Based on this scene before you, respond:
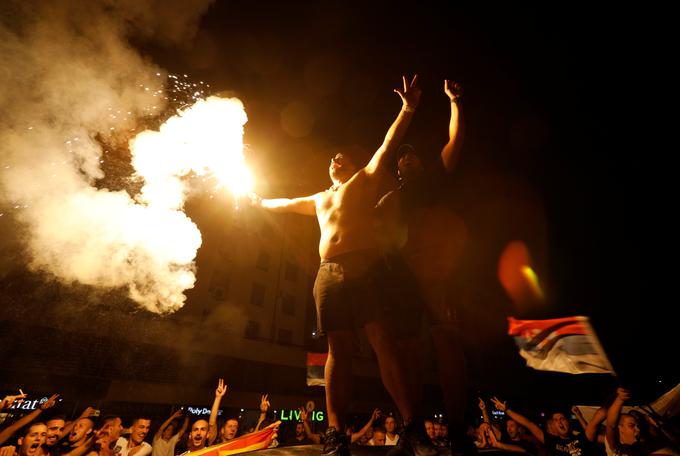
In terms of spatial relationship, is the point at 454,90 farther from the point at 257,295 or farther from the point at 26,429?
the point at 257,295

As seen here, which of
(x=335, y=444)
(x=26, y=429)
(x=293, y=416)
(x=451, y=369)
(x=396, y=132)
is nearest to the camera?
(x=335, y=444)

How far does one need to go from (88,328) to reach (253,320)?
39.3 ft

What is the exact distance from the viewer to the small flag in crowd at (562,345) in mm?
7145

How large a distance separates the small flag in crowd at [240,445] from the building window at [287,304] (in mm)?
27310

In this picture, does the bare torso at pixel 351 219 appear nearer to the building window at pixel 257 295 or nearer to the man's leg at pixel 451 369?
the man's leg at pixel 451 369

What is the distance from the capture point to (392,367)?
3.18m

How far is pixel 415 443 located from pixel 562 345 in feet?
21.1

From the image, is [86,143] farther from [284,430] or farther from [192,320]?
[284,430]

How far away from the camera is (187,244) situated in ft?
28.3

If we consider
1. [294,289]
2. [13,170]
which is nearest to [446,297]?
[13,170]

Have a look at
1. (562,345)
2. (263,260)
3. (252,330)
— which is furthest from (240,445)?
(263,260)

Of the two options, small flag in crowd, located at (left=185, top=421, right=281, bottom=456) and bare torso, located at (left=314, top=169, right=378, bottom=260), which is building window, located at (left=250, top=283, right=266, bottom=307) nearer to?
small flag in crowd, located at (left=185, top=421, right=281, bottom=456)

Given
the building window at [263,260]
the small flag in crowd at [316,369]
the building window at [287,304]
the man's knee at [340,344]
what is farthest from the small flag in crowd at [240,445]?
the building window at [287,304]

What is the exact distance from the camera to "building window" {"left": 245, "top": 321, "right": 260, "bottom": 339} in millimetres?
29516
